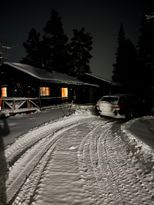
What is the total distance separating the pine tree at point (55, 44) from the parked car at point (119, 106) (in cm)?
3938

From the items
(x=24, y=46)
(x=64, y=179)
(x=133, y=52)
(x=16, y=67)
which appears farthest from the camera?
(x=24, y=46)

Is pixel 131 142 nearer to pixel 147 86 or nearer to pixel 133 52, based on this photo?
pixel 147 86

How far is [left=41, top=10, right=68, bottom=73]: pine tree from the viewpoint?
5325 cm

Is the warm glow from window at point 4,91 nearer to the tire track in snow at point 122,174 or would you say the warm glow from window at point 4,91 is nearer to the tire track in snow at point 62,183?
the tire track in snow at point 122,174

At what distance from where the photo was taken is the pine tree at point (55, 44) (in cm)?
5325

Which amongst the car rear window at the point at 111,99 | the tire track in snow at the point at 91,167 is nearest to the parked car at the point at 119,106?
the car rear window at the point at 111,99

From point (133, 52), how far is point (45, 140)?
47262 mm

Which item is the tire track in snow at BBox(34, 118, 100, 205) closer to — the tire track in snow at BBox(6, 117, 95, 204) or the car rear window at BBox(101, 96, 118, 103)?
the tire track in snow at BBox(6, 117, 95, 204)

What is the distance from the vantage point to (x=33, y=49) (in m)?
59.2

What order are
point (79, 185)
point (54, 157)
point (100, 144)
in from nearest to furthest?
1. point (79, 185)
2. point (54, 157)
3. point (100, 144)

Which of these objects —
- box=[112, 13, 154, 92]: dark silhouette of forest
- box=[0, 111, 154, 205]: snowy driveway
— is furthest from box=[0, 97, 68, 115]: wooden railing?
box=[112, 13, 154, 92]: dark silhouette of forest

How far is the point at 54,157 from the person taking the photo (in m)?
6.52

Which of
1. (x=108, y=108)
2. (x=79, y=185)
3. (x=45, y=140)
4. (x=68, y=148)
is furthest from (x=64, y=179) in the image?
(x=108, y=108)

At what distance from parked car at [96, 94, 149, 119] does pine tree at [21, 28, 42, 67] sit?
44.3m
